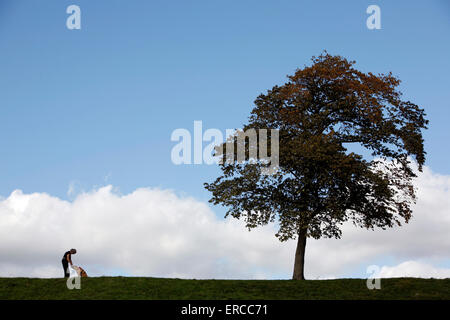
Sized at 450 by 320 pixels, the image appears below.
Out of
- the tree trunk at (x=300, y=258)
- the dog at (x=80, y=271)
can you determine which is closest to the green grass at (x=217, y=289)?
the dog at (x=80, y=271)

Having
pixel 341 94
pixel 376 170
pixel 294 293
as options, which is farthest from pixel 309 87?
pixel 294 293

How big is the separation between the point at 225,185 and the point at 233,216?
2.41 m

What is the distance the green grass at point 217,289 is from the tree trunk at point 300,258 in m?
3.93

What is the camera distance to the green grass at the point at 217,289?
2758 centimetres

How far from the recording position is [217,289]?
94.0ft

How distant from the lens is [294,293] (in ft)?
93.6

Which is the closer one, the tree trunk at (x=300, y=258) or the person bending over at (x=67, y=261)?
the person bending over at (x=67, y=261)

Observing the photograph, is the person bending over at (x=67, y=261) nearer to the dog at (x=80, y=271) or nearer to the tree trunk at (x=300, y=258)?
the dog at (x=80, y=271)

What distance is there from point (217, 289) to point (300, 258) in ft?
31.5

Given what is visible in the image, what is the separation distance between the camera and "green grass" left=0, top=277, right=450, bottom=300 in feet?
90.5

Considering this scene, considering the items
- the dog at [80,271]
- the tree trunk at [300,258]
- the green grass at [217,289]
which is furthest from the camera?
the tree trunk at [300,258]
